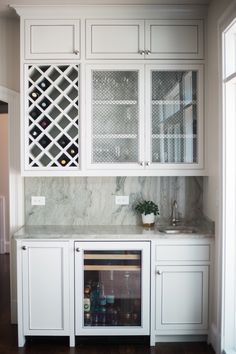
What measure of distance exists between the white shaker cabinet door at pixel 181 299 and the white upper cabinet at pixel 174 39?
178 cm

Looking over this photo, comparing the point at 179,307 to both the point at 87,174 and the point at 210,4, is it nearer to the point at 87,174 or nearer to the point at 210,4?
the point at 87,174

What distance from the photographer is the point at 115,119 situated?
306 centimetres

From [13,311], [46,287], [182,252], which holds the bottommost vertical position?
[13,311]

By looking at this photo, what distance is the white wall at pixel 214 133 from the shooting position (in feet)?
8.89

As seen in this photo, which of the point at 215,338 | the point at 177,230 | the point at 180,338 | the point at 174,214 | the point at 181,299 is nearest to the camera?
the point at 215,338

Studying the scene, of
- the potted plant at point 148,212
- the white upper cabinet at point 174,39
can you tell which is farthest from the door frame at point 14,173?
the white upper cabinet at point 174,39

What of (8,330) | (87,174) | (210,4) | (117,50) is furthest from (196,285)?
(210,4)

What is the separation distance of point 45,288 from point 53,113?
1462 millimetres

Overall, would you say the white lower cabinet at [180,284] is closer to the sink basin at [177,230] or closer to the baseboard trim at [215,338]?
the baseboard trim at [215,338]

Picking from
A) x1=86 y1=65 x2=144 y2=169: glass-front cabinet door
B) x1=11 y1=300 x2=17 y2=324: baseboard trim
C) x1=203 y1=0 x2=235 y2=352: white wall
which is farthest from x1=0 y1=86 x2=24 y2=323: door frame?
x1=203 y1=0 x2=235 y2=352: white wall

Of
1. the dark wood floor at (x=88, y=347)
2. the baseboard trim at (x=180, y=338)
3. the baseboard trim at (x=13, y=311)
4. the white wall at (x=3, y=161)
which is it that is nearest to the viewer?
the dark wood floor at (x=88, y=347)

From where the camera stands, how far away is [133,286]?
293 cm

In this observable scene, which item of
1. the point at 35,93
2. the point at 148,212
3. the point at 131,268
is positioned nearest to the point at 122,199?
the point at 148,212

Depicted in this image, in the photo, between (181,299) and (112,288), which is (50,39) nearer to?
(112,288)
